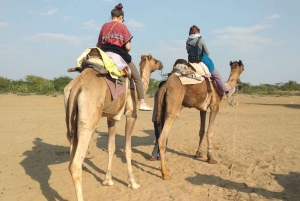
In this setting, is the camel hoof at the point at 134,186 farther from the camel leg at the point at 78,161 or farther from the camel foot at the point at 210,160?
the camel foot at the point at 210,160

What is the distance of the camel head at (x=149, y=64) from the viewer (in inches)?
284

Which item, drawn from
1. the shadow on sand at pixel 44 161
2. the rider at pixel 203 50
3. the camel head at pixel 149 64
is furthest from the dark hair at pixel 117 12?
the shadow on sand at pixel 44 161

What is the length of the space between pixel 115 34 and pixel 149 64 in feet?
6.10

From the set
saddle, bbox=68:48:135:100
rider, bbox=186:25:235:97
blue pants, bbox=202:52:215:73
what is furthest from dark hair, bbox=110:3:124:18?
blue pants, bbox=202:52:215:73

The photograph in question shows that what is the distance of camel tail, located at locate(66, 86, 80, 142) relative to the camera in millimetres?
4527

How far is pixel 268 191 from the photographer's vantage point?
5.55 meters

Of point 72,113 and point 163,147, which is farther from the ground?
point 72,113

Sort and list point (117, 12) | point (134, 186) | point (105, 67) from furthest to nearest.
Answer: point (134, 186) < point (117, 12) < point (105, 67)

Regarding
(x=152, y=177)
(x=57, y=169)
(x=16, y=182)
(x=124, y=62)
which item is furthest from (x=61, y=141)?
(x=124, y=62)

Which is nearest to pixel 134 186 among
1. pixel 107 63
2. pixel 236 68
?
pixel 107 63

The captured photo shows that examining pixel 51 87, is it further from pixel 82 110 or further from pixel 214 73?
pixel 82 110

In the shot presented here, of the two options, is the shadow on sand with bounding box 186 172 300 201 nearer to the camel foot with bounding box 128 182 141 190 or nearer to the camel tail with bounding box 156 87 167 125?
the camel foot with bounding box 128 182 141 190

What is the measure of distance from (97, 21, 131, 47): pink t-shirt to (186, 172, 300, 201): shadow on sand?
3.09 m

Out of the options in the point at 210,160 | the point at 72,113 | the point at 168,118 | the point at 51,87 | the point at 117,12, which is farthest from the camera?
the point at 51,87
